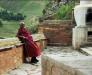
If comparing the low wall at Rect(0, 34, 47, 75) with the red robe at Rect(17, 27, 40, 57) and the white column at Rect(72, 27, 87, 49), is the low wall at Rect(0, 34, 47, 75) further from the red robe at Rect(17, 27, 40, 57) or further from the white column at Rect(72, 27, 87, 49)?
the white column at Rect(72, 27, 87, 49)

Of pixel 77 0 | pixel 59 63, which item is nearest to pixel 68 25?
pixel 77 0

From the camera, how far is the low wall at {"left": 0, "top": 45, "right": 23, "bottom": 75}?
8.49 m

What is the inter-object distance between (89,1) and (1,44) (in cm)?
590

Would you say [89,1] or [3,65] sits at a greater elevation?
[89,1]

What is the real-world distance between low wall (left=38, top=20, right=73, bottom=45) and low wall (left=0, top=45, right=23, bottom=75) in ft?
17.0

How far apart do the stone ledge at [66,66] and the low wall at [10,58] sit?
352cm

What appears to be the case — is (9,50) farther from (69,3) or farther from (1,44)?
(69,3)

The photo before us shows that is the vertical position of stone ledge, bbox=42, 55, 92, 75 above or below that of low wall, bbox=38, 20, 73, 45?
above

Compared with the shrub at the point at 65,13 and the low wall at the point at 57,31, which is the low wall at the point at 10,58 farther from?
the shrub at the point at 65,13

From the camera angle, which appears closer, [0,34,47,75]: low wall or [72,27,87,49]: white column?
[0,34,47,75]: low wall

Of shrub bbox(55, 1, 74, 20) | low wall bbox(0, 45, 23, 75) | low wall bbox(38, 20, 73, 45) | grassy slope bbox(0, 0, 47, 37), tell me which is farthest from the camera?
grassy slope bbox(0, 0, 47, 37)

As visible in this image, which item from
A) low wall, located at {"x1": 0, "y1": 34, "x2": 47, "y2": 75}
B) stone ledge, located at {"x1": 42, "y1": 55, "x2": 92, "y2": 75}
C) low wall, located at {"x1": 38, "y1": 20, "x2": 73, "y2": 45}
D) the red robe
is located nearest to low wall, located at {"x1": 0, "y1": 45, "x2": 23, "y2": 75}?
low wall, located at {"x1": 0, "y1": 34, "x2": 47, "y2": 75}

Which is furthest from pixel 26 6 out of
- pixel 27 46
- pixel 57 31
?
pixel 27 46

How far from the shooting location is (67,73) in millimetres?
3930
